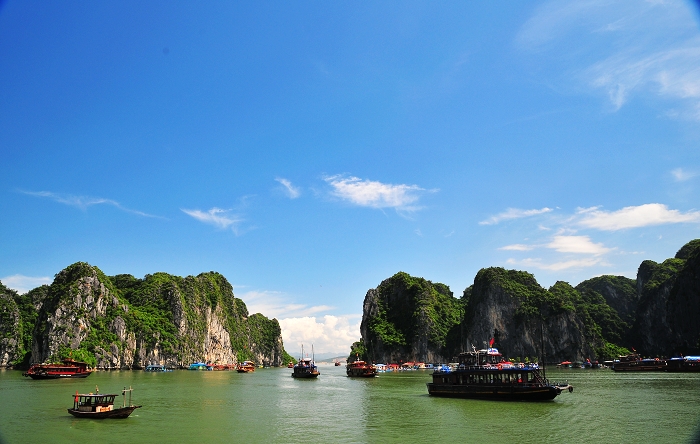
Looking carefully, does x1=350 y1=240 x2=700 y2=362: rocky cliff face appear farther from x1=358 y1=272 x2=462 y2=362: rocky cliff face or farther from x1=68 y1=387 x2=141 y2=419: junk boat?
x1=68 y1=387 x2=141 y2=419: junk boat

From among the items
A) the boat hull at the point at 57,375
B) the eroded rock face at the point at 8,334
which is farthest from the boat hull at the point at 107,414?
the eroded rock face at the point at 8,334

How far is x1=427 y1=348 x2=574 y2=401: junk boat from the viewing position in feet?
143

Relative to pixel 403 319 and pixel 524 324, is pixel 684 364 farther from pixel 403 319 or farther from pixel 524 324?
pixel 403 319

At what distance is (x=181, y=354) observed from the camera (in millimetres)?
147250

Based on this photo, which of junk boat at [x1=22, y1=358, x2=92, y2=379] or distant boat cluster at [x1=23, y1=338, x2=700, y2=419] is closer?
distant boat cluster at [x1=23, y1=338, x2=700, y2=419]

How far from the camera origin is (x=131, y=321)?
133500 mm

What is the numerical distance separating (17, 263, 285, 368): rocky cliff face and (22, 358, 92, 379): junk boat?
1009 inches

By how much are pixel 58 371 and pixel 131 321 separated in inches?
2193

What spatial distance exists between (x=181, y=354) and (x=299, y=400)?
110 meters

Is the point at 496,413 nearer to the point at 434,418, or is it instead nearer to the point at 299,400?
the point at 434,418

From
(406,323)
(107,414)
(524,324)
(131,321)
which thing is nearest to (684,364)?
(524,324)

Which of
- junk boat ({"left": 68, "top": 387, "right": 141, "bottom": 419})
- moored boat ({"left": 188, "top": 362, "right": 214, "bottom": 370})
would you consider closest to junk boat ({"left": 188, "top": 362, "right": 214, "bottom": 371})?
moored boat ({"left": 188, "top": 362, "right": 214, "bottom": 370})

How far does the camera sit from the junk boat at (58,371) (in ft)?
252

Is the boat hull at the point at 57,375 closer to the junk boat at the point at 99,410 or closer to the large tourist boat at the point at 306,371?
the large tourist boat at the point at 306,371
